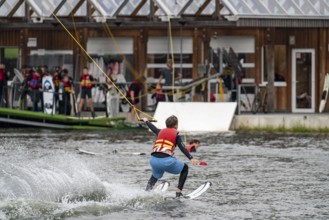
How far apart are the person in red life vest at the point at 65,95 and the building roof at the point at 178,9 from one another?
2.88 metres

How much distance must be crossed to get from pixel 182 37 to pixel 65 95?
20.3 feet

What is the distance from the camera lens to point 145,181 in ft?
77.1

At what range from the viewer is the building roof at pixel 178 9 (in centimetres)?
4369

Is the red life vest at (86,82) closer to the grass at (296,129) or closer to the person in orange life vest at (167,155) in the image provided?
the grass at (296,129)

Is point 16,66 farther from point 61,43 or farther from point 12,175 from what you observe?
point 12,175

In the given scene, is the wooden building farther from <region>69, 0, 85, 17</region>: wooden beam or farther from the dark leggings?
the dark leggings

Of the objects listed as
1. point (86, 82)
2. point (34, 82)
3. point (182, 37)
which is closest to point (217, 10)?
point (182, 37)

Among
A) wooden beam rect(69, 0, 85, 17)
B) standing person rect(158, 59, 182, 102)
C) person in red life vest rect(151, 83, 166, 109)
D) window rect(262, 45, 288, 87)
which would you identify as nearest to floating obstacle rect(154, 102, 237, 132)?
person in red life vest rect(151, 83, 166, 109)

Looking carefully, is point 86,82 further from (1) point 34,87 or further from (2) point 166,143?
(2) point 166,143

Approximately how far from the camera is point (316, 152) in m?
31.0

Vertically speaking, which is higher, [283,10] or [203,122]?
[283,10]

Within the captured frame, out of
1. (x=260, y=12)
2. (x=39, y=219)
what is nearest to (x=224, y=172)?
(x=39, y=219)

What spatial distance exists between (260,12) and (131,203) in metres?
25.2

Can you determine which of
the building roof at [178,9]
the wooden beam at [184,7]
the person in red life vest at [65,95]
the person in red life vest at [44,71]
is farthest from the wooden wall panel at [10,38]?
the wooden beam at [184,7]
